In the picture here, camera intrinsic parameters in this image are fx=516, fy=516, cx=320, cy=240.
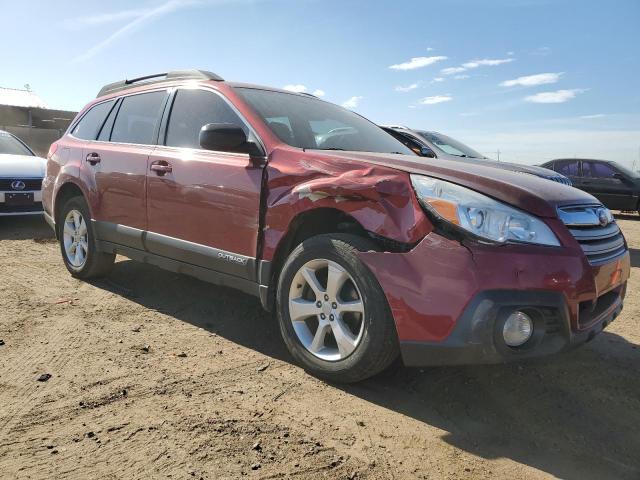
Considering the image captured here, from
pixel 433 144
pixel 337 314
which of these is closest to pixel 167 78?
pixel 337 314

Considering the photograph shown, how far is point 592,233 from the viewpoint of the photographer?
271cm

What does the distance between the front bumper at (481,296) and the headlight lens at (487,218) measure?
59 mm

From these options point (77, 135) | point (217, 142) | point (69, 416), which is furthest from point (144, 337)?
point (77, 135)

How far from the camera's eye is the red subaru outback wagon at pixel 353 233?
95.2 inches

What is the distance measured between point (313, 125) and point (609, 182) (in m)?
12.3

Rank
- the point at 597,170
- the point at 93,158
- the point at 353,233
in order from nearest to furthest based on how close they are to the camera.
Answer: the point at 353,233, the point at 93,158, the point at 597,170

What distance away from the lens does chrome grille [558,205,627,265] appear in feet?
8.48

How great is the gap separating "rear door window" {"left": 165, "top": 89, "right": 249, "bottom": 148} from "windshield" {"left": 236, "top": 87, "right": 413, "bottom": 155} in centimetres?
18

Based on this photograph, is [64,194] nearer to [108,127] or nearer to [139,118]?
[108,127]

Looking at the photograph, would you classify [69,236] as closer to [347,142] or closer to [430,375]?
[347,142]

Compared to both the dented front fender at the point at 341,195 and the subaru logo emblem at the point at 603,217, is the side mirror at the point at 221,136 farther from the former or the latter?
the subaru logo emblem at the point at 603,217

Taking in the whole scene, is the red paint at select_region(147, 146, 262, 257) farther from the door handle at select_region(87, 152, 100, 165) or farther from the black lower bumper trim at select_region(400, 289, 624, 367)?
the black lower bumper trim at select_region(400, 289, 624, 367)

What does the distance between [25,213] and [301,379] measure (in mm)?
6449

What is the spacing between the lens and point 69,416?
2.51 metres
